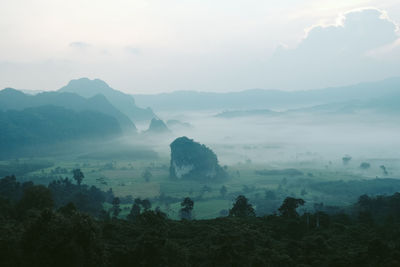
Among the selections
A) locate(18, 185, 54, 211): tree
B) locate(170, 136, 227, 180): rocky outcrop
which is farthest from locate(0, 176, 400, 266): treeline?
locate(170, 136, 227, 180): rocky outcrop

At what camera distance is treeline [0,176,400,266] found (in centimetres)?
2612

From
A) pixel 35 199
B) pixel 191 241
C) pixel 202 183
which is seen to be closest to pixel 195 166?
pixel 202 183

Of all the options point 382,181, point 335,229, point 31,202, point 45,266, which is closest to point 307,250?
point 335,229

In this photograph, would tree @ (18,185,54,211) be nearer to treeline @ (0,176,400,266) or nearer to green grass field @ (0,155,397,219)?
treeline @ (0,176,400,266)

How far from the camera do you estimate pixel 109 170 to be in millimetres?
181250

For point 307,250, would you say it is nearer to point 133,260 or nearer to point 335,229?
point 335,229

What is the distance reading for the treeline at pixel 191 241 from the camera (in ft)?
85.7

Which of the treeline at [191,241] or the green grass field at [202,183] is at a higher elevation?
the treeline at [191,241]

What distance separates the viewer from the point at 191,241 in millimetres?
43375

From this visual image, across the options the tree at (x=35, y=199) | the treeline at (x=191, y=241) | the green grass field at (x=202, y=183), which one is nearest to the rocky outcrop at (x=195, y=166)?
the green grass field at (x=202, y=183)

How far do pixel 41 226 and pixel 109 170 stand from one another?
521 ft

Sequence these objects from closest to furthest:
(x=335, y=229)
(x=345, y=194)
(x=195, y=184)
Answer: (x=335, y=229)
(x=345, y=194)
(x=195, y=184)

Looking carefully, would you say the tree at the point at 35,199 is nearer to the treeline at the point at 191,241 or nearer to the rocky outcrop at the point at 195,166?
the treeline at the point at 191,241

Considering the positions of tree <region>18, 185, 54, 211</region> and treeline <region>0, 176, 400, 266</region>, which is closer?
treeline <region>0, 176, 400, 266</region>
